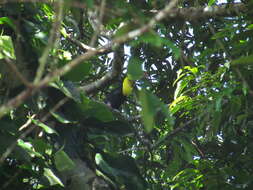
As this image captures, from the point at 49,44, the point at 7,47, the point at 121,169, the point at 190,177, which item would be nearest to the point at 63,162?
the point at 121,169

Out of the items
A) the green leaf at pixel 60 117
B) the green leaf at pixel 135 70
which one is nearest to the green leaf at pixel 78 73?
the green leaf at pixel 60 117

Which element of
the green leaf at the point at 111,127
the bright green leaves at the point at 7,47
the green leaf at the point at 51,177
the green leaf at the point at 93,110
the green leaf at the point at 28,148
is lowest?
the green leaf at the point at 51,177

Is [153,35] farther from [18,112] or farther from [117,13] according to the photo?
[18,112]

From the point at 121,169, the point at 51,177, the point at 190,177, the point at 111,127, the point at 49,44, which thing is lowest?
the point at 49,44

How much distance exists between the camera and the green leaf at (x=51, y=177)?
1738 mm

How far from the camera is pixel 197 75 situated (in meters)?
2.76

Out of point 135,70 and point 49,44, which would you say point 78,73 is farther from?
point 49,44

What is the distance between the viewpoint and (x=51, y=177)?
69.5 inches

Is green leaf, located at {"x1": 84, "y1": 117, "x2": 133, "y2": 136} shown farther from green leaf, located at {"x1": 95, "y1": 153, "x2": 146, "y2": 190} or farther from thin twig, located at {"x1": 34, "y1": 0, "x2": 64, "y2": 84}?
thin twig, located at {"x1": 34, "y1": 0, "x2": 64, "y2": 84}

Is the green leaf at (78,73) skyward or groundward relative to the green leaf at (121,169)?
skyward

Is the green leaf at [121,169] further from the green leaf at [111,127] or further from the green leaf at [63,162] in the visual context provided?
the green leaf at [63,162]

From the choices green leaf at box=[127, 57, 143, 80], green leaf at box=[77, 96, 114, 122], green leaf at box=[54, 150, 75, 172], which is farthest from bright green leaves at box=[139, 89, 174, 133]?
green leaf at box=[77, 96, 114, 122]

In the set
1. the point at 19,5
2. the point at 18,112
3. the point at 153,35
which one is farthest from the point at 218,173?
the point at 153,35

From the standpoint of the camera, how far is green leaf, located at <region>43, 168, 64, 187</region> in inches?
68.4
